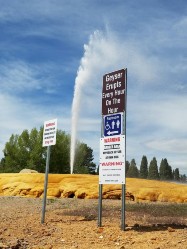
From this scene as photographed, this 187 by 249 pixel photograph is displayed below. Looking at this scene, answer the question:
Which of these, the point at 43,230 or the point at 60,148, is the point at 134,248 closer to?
the point at 43,230

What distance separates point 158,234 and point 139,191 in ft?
45.4

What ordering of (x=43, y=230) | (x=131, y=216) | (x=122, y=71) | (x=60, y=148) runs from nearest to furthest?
(x=43, y=230)
(x=122, y=71)
(x=131, y=216)
(x=60, y=148)

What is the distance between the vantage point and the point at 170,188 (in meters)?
24.2

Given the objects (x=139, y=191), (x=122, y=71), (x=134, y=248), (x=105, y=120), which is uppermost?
(x=122, y=71)

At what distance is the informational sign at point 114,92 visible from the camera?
1116 centimetres

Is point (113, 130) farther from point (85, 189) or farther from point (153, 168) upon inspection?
point (153, 168)

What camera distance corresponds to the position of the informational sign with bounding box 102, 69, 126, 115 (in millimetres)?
11156

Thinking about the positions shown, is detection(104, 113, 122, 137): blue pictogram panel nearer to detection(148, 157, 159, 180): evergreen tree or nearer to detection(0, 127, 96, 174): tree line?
detection(0, 127, 96, 174): tree line

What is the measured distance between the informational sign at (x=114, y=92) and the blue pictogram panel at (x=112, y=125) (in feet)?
0.50

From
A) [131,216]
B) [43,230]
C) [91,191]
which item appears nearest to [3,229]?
[43,230]

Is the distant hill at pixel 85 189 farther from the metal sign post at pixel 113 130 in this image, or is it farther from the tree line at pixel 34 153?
the tree line at pixel 34 153

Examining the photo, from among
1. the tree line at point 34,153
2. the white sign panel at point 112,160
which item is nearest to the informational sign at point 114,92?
the white sign panel at point 112,160

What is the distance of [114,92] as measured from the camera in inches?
448

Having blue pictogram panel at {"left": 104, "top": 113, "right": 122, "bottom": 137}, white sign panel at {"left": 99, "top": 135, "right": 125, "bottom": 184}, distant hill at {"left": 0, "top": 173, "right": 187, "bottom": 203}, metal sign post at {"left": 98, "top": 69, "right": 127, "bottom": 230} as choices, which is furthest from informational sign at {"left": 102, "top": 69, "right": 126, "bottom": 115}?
distant hill at {"left": 0, "top": 173, "right": 187, "bottom": 203}
